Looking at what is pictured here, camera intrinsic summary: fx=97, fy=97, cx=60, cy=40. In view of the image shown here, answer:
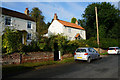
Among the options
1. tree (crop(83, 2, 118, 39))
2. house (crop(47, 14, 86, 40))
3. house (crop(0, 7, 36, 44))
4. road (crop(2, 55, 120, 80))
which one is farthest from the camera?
tree (crop(83, 2, 118, 39))

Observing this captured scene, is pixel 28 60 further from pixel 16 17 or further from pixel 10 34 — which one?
pixel 16 17

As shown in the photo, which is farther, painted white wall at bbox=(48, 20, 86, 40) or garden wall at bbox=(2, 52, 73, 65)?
painted white wall at bbox=(48, 20, 86, 40)

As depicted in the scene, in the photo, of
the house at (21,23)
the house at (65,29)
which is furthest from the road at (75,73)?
the house at (65,29)

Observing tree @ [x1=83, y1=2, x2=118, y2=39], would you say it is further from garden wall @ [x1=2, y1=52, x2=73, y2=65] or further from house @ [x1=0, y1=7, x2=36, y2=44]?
garden wall @ [x1=2, y1=52, x2=73, y2=65]

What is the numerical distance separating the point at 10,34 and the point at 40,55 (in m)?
3.82

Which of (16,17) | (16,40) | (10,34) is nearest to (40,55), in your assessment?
(16,40)

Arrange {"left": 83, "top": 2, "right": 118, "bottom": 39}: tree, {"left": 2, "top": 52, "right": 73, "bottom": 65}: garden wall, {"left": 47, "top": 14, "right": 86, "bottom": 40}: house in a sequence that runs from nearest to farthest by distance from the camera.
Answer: {"left": 2, "top": 52, "right": 73, "bottom": 65}: garden wall < {"left": 47, "top": 14, "right": 86, "bottom": 40}: house < {"left": 83, "top": 2, "right": 118, "bottom": 39}: tree

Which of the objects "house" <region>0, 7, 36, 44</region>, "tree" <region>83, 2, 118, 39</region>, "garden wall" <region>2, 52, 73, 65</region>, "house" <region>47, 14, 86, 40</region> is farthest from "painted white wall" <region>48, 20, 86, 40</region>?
"garden wall" <region>2, 52, 73, 65</region>

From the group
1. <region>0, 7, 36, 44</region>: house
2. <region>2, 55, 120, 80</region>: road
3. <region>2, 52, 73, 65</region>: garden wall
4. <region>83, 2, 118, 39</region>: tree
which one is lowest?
<region>2, 55, 120, 80</region>: road

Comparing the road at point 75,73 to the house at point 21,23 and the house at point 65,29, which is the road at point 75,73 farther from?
the house at point 65,29

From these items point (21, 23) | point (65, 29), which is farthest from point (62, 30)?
point (21, 23)

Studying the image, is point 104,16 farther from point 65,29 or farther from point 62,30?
point 62,30

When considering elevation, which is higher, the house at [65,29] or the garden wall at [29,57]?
the house at [65,29]

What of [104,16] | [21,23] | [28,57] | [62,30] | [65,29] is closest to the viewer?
[28,57]
